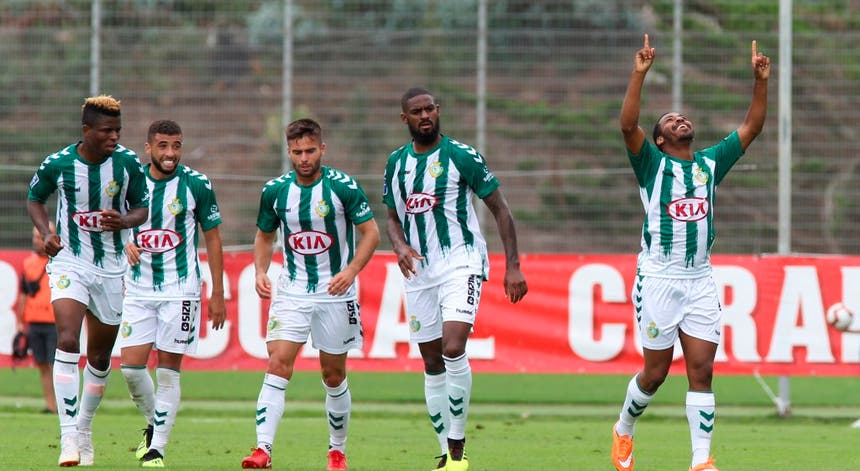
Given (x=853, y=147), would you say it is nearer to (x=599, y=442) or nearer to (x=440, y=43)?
(x=440, y=43)

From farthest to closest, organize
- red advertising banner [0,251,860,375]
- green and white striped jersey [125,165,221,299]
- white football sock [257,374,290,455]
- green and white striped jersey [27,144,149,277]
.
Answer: red advertising banner [0,251,860,375] < green and white striped jersey [125,165,221,299] < green and white striped jersey [27,144,149,277] < white football sock [257,374,290,455]

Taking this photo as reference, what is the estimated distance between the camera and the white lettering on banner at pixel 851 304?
15734 mm

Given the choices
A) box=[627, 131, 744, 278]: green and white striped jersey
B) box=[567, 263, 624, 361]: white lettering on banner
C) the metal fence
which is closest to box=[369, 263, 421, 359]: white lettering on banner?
box=[567, 263, 624, 361]: white lettering on banner

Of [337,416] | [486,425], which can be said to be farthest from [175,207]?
[486,425]

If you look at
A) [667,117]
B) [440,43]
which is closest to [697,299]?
[667,117]

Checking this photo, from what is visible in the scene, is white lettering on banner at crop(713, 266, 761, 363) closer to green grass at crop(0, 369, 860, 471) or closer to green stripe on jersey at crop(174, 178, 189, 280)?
green grass at crop(0, 369, 860, 471)

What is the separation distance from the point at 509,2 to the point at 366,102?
2.38m

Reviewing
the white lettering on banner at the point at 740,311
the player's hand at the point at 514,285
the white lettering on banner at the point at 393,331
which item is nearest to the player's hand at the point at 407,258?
the player's hand at the point at 514,285

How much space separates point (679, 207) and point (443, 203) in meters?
1.63

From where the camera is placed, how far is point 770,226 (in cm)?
1850

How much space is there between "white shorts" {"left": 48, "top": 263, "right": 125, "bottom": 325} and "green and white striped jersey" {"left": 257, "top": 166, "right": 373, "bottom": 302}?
124 cm

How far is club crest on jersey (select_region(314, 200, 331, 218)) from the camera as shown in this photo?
9.90 metres

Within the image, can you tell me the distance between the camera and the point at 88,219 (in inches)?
395

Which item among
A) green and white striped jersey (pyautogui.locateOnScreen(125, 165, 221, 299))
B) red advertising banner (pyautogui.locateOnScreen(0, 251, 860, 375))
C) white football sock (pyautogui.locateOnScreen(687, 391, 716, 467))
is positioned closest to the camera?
white football sock (pyautogui.locateOnScreen(687, 391, 716, 467))
